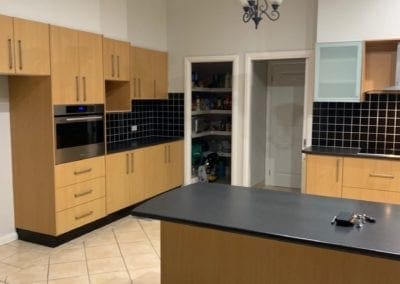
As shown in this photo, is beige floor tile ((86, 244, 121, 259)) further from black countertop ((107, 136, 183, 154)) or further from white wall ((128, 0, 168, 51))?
white wall ((128, 0, 168, 51))

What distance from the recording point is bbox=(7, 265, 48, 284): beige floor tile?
10.3 ft

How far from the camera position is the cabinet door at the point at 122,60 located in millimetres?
4453

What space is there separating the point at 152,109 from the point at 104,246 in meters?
2.53

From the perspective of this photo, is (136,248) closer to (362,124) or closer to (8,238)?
(8,238)

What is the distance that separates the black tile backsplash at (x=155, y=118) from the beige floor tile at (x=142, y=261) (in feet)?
6.56

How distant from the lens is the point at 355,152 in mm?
4156

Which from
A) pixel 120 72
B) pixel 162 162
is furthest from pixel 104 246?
pixel 120 72

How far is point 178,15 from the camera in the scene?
5.56 m

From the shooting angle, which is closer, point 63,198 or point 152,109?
point 63,198

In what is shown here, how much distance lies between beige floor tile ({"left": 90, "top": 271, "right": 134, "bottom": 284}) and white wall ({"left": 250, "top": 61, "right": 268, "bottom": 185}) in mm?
2774

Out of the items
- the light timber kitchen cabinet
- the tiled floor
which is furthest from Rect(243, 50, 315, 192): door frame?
the tiled floor

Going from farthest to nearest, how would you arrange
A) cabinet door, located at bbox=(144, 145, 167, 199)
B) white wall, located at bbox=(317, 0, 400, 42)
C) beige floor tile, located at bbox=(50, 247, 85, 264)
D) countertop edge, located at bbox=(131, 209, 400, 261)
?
cabinet door, located at bbox=(144, 145, 167, 199)
white wall, located at bbox=(317, 0, 400, 42)
beige floor tile, located at bbox=(50, 247, 85, 264)
countertop edge, located at bbox=(131, 209, 400, 261)

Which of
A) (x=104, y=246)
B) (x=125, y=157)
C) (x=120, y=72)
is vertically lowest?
(x=104, y=246)

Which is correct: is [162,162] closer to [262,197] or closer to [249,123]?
[249,123]
